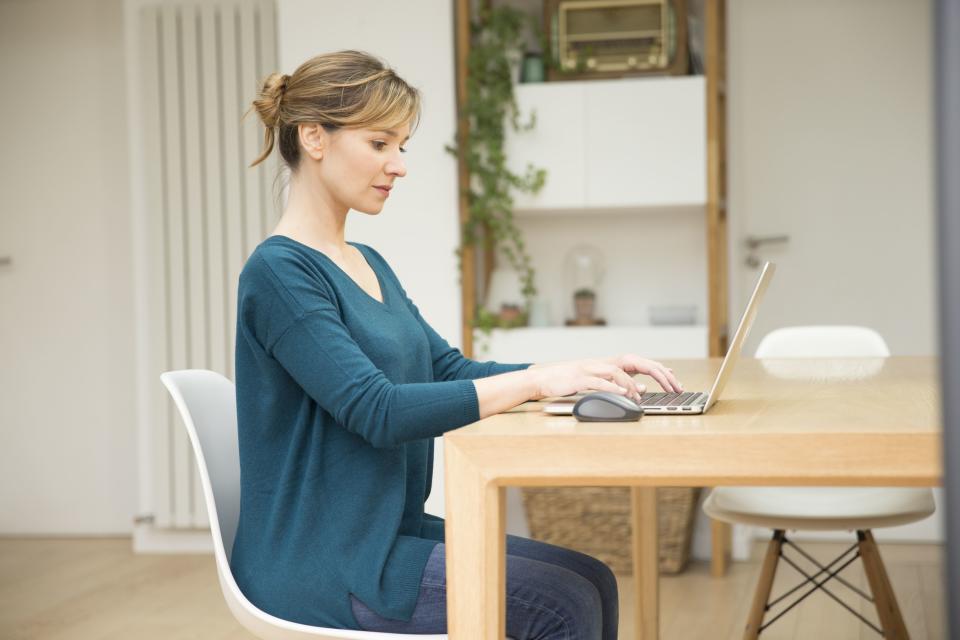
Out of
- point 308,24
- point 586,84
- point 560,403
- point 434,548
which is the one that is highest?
point 308,24

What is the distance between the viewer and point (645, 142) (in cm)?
381

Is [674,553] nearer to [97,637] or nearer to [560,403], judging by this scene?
[97,637]

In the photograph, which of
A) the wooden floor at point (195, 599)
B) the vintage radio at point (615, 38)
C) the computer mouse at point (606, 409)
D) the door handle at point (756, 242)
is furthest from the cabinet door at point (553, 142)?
the computer mouse at point (606, 409)

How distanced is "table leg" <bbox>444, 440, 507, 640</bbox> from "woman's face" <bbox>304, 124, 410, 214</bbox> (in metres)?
0.59

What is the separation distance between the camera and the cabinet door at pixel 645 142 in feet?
12.4

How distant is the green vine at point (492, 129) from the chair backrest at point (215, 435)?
209cm

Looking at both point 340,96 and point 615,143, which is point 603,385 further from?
point 615,143

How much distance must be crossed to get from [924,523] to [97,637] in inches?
115

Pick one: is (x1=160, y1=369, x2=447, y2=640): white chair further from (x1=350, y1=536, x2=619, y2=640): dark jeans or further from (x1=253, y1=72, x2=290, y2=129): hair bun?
(x1=253, y1=72, x2=290, y2=129): hair bun

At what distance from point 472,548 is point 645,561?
1176mm

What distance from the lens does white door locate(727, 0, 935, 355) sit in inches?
168

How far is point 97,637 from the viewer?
320 centimetres

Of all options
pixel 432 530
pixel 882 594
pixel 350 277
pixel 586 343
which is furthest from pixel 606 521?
pixel 350 277

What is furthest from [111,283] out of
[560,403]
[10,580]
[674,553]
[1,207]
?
[560,403]
